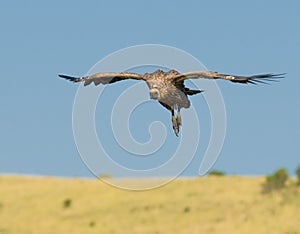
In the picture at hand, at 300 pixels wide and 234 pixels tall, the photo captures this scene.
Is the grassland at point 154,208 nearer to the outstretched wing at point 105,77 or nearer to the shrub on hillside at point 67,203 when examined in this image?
the shrub on hillside at point 67,203

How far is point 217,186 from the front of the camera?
563 feet

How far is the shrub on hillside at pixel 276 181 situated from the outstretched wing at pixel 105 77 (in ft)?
421

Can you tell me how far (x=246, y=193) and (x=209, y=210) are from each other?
9.89 m

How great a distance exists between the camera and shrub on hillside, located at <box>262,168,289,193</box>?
174 meters

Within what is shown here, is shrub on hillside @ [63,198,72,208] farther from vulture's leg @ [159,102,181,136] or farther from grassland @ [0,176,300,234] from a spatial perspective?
vulture's leg @ [159,102,181,136]

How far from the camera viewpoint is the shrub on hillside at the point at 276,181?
174 meters

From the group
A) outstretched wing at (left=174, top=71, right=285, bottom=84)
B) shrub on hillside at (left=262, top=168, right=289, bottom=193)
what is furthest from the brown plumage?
shrub on hillside at (left=262, top=168, right=289, bottom=193)

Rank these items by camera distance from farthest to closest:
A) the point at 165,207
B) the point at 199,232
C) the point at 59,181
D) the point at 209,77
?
the point at 59,181
the point at 165,207
the point at 199,232
the point at 209,77

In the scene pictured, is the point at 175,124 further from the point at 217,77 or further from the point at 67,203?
the point at 67,203

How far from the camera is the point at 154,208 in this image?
168 metres

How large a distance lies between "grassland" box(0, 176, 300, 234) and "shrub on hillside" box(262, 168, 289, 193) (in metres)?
1.37

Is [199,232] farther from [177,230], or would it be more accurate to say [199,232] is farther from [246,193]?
[246,193]

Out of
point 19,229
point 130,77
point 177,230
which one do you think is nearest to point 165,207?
point 177,230

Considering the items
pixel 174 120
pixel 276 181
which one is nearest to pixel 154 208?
pixel 276 181
